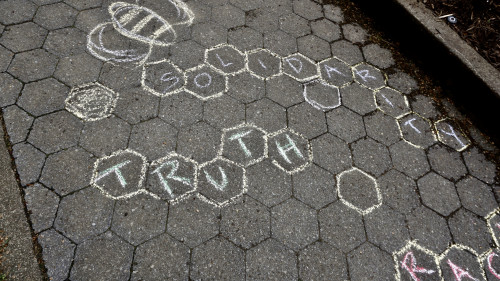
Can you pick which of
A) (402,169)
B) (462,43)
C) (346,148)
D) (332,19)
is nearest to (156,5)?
(332,19)

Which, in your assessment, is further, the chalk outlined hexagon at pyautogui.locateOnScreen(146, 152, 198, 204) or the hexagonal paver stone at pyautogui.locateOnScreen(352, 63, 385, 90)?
the hexagonal paver stone at pyautogui.locateOnScreen(352, 63, 385, 90)

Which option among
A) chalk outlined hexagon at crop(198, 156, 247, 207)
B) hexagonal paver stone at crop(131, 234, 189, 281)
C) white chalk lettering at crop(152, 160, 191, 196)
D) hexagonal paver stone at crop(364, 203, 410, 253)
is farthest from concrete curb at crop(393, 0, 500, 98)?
hexagonal paver stone at crop(131, 234, 189, 281)

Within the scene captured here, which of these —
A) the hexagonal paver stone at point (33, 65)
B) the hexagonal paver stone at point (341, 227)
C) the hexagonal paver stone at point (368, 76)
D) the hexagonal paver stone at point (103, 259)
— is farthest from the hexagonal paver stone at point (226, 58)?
the hexagonal paver stone at point (103, 259)

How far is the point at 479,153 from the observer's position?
119 inches

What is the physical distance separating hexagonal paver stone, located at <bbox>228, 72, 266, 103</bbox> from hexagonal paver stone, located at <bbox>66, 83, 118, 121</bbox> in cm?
107

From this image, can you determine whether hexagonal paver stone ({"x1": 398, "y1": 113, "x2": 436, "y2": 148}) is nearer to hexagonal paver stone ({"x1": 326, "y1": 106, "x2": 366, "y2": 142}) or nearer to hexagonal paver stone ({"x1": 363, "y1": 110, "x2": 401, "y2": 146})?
hexagonal paver stone ({"x1": 363, "y1": 110, "x2": 401, "y2": 146})

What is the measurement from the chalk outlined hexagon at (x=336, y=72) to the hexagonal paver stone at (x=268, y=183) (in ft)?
3.96

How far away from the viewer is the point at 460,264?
2.40 meters

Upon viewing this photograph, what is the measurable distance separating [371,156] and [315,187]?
0.63 meters

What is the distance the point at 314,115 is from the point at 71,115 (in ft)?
6.97

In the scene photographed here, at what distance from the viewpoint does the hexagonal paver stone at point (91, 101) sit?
2.80m

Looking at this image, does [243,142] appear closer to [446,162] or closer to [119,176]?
[119,176]

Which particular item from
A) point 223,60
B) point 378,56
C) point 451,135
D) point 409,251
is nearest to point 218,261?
point 409,251

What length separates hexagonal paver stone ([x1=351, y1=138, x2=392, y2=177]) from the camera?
9.14 feet
